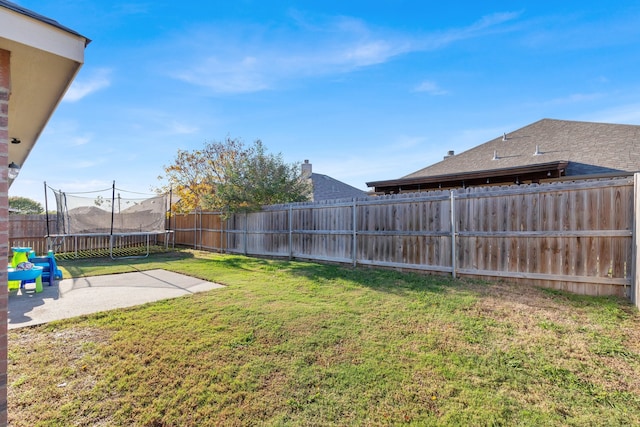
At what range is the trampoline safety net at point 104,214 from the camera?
419 inches

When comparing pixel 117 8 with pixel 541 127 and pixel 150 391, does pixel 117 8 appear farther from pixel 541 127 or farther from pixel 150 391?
pixel 541 127

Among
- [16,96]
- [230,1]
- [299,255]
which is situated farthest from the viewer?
[299,255]

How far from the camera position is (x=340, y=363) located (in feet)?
8.68

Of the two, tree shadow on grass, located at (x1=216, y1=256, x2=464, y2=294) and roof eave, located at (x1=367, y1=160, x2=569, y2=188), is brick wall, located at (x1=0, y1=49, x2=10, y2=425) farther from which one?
roof eave, located at (x1=367, y1=160, x2=569, y2=188)

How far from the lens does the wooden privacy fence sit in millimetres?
4117

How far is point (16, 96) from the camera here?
2475 millimetres

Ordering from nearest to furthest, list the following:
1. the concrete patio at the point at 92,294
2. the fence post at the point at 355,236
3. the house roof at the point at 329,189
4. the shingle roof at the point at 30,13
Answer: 1. the shingle roof at the point at 30,13
2. the concrete patio at the point at 92,294
3. the fence post at the point at 355,236
4. the house roof at the point at 329,189

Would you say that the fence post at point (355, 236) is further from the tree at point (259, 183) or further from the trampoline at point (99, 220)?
the trampoline at point (99, 220)

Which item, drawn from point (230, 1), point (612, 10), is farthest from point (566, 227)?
point (230, 1)

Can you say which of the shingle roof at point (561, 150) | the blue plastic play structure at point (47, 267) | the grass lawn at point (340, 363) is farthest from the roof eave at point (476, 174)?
the blue plastic play structure at point (47, 267)

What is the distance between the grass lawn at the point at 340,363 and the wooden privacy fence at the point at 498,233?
53 centimetres

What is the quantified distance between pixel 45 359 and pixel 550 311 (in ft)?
18.4

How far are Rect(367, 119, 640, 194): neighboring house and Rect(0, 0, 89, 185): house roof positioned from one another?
32.1 ft

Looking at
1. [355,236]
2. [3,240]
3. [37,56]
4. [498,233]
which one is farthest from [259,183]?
[3,240]
